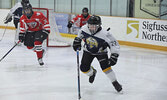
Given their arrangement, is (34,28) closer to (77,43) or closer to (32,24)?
(32,24)

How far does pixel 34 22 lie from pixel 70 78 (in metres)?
1.37

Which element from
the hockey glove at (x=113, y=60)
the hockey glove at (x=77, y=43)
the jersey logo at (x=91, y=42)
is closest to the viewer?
the hockey glove at (x=113, y=60)

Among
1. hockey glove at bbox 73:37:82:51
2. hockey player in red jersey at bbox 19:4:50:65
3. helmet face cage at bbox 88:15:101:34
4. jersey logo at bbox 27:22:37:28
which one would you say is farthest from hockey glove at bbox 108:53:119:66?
jersey logo at bbox 27:22:37:28

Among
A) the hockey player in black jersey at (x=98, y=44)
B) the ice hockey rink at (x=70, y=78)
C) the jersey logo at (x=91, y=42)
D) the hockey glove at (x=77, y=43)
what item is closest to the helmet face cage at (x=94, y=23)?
the hockey player in black jersey at (x=98, y=44)

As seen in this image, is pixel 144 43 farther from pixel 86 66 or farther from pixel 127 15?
pixel 86 66

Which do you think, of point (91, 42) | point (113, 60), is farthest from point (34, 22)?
point (113, 60)

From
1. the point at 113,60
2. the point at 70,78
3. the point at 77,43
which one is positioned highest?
the point at 77,43

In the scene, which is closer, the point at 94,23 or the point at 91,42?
the point at 94,23

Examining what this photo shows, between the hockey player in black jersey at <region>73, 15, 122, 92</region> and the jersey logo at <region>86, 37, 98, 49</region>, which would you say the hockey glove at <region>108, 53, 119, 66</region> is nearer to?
the hockey player in black jersey at <region>73, 15, 122, 92</region>

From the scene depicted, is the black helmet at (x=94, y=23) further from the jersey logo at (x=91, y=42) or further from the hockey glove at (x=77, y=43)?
the hockey glove at (x=77, y=43)

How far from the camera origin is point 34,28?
561cm

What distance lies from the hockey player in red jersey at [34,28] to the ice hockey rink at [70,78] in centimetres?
42

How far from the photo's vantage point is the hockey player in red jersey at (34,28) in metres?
5.45

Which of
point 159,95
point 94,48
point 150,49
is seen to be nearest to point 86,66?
point 94,48
